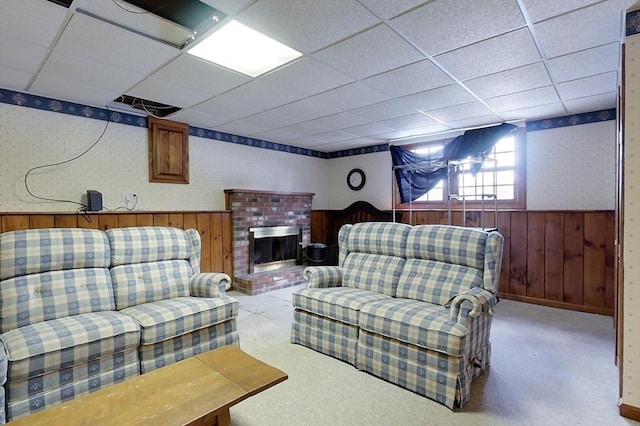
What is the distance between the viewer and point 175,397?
1.51m

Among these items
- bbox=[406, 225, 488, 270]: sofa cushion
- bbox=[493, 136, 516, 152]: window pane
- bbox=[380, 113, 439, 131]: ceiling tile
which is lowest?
bbox=[406, 225, 488, 270]: sofa cushion

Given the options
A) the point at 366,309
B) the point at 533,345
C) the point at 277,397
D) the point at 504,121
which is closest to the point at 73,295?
the point at 277,397

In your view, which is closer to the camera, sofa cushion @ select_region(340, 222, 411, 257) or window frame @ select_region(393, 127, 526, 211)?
sofa cushion @ select_region(340, 222, 411, 257)

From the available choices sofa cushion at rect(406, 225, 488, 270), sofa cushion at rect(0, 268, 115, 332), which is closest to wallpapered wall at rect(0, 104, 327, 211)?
sofa cushion at rect(0, 268, 115, 332)

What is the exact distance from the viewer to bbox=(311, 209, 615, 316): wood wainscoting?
383 centimetres

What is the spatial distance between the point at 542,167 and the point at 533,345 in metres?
2.31

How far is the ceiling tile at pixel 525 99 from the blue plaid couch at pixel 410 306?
1.53 meters

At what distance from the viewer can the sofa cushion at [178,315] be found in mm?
2316

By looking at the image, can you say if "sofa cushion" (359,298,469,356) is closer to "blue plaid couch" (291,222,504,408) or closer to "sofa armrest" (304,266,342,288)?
"blue plaid couch" (291,222,504,408)

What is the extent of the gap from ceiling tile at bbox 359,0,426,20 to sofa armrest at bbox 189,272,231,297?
7.43 feet

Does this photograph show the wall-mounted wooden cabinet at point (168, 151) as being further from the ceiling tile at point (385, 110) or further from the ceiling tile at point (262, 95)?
the ceiling tile at point (385, 110)

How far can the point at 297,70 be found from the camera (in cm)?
270

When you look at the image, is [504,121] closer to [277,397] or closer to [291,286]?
[291,286]

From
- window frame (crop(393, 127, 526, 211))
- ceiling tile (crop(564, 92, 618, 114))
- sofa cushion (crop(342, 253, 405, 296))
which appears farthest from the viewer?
window frame (crop(393, 127, 526, 211))
